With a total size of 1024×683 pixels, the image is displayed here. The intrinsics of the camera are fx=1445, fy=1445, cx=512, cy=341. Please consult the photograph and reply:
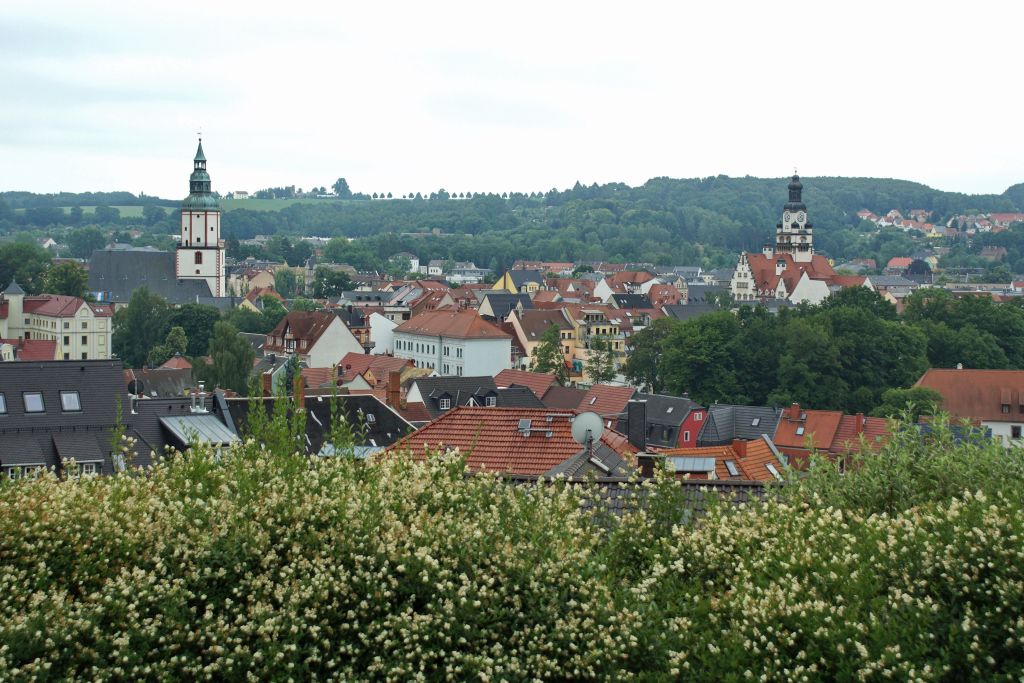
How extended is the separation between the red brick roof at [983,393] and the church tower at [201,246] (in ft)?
235

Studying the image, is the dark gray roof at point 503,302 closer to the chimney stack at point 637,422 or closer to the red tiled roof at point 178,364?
the red tiled roof at point 178,364

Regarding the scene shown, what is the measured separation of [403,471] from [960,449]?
15.3ft

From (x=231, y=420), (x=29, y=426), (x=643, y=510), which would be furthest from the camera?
(x=231, y=420)

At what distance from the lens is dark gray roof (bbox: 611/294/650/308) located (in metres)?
121

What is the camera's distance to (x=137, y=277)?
392ft

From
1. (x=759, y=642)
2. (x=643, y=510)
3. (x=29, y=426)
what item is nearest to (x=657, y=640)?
(x=759, y=642)

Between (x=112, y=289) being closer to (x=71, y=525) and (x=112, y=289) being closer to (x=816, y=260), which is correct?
(x=816, y=260)

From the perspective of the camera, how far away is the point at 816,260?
14888 centimetres

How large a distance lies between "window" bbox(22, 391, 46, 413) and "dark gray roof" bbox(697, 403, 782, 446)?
29.2 meters

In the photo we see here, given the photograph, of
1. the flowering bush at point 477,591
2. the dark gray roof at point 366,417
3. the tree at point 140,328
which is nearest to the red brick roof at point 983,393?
the dark gray roof at point 366,417

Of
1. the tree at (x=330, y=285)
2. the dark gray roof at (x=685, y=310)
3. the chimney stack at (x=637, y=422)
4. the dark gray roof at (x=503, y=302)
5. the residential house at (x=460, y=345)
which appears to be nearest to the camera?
the chimney stack at (x=637, y=422)

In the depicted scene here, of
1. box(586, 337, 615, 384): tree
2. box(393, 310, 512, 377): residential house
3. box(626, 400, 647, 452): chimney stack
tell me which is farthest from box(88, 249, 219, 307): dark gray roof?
box(626, 400, 647, 452): chimney stack

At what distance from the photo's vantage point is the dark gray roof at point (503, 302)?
10869cm

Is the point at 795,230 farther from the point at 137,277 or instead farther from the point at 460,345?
the point at 460,345
